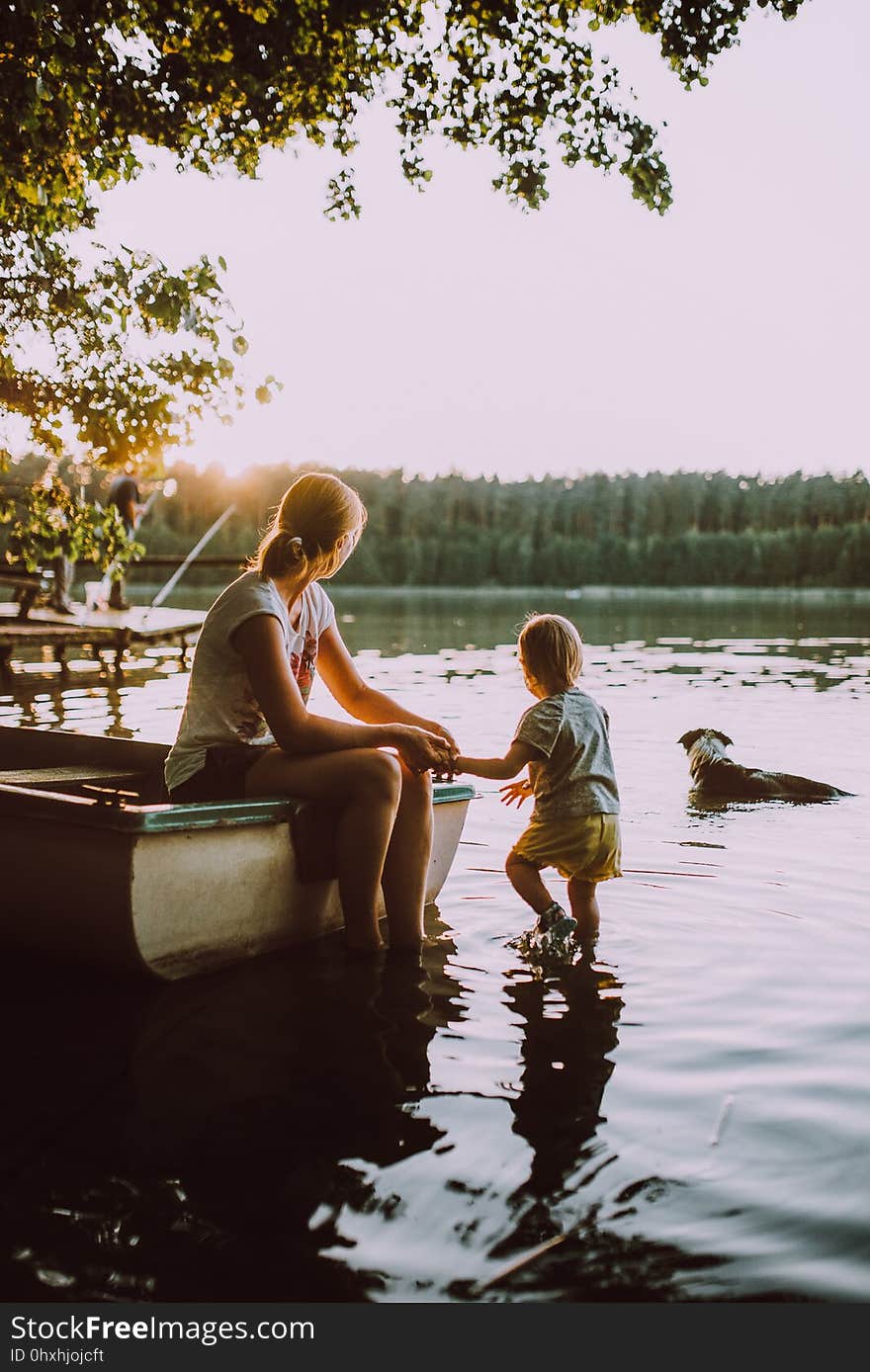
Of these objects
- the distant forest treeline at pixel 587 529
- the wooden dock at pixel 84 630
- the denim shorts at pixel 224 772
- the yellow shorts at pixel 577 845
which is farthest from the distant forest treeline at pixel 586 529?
the denim shorts at pixel 224 772

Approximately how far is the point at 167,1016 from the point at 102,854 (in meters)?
0.53

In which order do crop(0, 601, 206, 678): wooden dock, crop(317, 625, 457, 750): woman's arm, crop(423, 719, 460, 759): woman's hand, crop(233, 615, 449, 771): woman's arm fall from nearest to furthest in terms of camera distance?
1. crop(233, 615, 449, 771): woman's arm
2. crop(423, 719, 460, 759): woman's hand
3. crop(317, 625, 457, 750): woman's arm
4. crop(0, 601, 206, 678): wooden dock

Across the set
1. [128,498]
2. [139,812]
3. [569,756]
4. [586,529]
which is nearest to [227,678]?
[139,812]

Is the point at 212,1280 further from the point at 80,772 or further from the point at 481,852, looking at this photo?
the point at 481,852

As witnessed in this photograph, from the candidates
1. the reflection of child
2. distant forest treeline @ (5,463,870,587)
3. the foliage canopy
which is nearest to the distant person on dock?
the foliage canopy

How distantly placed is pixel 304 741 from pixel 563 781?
109 centimetres

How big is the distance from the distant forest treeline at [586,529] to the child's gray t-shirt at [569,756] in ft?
230

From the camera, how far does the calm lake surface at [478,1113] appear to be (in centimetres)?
246

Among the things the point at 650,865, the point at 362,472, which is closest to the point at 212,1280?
the point at 650,865

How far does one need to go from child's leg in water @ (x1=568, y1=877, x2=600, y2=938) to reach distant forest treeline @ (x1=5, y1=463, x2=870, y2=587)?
230 feet

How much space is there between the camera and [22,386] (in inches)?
313

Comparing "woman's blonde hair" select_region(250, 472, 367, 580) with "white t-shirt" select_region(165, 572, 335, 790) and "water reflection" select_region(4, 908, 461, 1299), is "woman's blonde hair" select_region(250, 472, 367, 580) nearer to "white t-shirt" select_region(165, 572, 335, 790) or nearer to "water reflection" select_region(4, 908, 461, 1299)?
"white t-shirt" select_region(165, 572, 335, 790)

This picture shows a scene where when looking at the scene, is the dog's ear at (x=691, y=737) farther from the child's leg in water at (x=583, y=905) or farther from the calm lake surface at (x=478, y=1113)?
the child's leg in water at (x=583, y=905)

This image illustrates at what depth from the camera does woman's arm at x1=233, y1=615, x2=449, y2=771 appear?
13.4 ft
